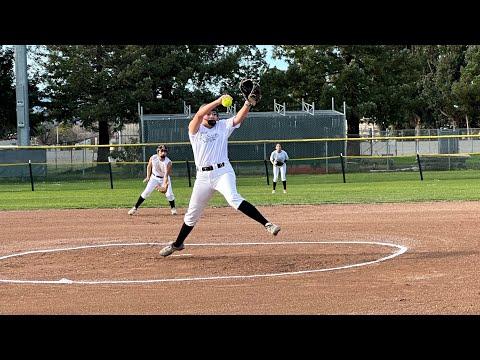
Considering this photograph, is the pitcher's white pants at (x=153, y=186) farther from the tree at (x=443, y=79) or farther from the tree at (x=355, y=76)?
the tree at (x=443, y=79)

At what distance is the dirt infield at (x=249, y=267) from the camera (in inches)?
317

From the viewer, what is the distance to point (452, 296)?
27.0 ft

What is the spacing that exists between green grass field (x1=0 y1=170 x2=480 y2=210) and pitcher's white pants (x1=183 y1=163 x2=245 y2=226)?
408 inches

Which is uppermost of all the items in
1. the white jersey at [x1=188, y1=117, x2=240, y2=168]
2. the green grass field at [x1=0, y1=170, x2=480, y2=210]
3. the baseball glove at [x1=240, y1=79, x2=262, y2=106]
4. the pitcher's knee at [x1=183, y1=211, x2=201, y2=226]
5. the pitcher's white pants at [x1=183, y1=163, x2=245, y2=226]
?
the baseball glove at [x1=240, y1=79, x2=262, y2=106]

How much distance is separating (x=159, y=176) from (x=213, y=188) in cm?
871

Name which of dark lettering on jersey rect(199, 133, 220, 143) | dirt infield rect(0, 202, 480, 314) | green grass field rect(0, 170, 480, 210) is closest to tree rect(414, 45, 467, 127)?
green grass field rect(0, 170, 480, 210)

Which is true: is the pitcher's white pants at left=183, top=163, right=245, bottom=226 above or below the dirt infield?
above

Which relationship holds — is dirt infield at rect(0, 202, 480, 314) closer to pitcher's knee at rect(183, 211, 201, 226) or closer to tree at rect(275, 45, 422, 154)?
pitcher's knee at rect(183, 211, 201, 226)

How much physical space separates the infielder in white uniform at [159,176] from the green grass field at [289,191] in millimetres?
2322

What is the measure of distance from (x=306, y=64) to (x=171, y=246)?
38.4m

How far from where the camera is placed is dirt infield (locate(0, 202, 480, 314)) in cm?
→ 806

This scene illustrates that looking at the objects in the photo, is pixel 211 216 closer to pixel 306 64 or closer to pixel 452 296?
pixel 452 296
